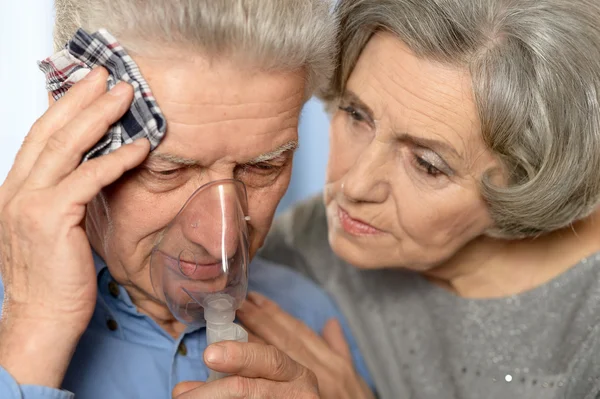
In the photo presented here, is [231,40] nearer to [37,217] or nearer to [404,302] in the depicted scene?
[37,217]

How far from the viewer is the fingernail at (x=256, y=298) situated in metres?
1.91

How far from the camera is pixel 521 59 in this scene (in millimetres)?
1700

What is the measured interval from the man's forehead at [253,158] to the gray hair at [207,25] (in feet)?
0.48

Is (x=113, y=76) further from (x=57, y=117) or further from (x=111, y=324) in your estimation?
(x=111, y=324)

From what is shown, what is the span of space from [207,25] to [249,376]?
615 mm

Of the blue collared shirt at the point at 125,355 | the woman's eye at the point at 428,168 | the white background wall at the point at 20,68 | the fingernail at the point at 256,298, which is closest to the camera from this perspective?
the blue collared shirt at the point at 125,355

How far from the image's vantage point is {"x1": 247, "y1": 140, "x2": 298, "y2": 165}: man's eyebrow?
1.45 metres

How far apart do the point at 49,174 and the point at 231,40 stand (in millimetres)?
358

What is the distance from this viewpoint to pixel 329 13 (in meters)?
1.52

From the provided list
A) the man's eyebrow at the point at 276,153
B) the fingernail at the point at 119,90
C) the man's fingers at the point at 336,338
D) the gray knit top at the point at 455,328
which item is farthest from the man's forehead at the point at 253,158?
the gray knit top at the point at 455,328

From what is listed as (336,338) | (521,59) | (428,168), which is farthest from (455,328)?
(521,59)

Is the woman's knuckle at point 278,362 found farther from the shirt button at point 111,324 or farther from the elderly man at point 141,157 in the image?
the shirt button at point 111,324

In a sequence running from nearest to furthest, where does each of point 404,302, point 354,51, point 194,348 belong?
1. point 194,348
2. point 354,51
3. point 404,302

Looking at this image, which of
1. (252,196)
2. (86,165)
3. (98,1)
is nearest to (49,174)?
(86,165)
